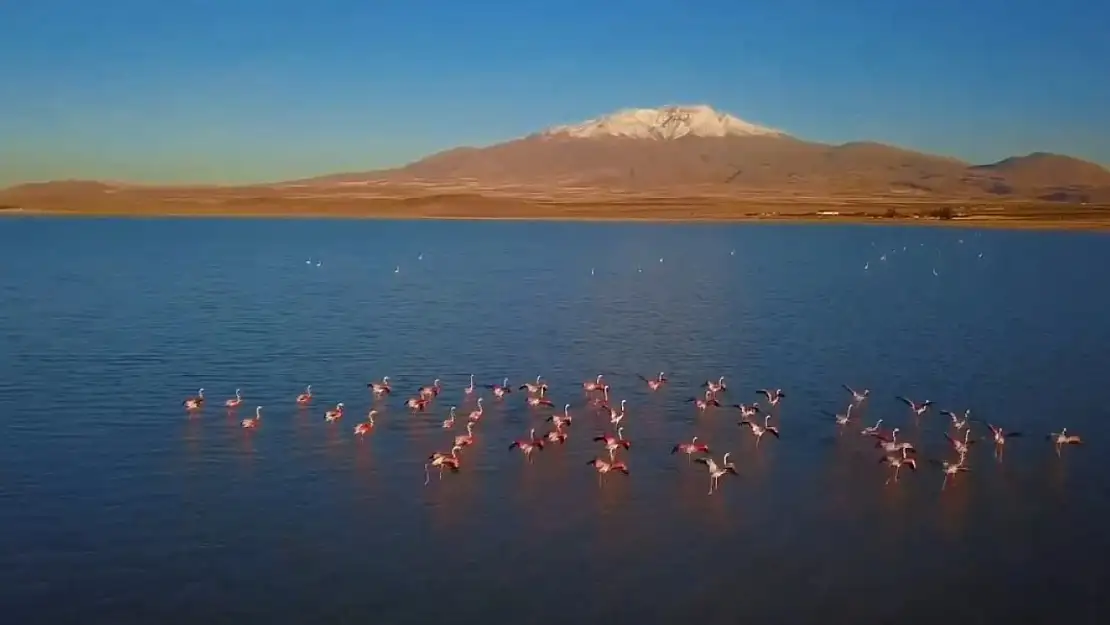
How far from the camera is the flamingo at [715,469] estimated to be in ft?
54.8

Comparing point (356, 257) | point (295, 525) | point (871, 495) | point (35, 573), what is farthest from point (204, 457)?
point (356, 257)

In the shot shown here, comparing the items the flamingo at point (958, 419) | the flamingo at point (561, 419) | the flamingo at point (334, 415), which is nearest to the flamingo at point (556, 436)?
the flamingo at point (561, 419)

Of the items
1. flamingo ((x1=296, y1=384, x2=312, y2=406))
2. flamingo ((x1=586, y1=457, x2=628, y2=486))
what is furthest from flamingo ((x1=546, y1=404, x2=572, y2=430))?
flamingo ((x1=296, y1=384, x2=312, y2=406))

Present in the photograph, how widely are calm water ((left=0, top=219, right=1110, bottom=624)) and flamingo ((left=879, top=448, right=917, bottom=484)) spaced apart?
208 mm

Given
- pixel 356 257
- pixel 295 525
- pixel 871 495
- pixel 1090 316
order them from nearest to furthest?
1. pixel 295 525
2. pixel 871 495
3. pixel 1090 316
4. pixel 356 257

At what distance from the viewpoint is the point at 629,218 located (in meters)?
124

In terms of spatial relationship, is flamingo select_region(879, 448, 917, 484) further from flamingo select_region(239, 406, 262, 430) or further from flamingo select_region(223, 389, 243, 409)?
flamingo select_region(223, 389, 243, 409)

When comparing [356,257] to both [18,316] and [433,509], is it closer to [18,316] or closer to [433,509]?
[18,316]

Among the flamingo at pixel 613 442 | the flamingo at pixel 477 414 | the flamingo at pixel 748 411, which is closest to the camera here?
the flamingo at pixel 613 442

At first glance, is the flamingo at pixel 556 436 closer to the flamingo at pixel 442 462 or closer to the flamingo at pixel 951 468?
the flamingo at pixel 442 462

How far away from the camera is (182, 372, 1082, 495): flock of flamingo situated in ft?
57.7

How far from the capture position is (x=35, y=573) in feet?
41.8

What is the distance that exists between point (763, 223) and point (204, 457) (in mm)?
97172

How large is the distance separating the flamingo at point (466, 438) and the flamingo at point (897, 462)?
21.9 feet
